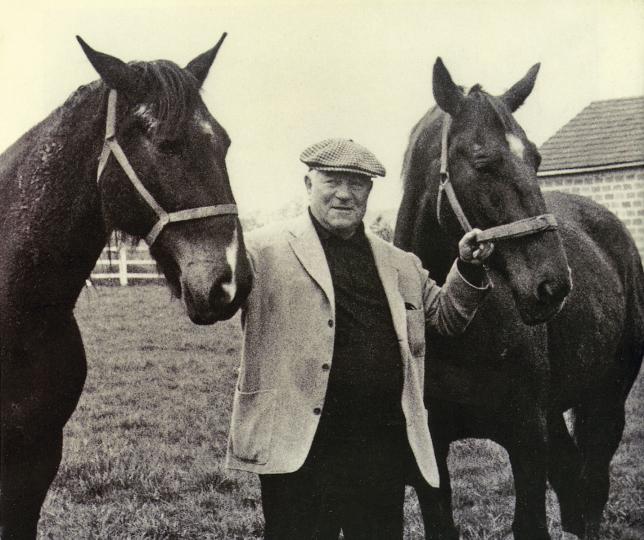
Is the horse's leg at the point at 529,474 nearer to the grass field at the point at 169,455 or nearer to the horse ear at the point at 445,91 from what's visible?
the grass field at the point at 169,455

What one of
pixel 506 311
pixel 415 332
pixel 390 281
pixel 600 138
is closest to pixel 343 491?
pixel 415 332

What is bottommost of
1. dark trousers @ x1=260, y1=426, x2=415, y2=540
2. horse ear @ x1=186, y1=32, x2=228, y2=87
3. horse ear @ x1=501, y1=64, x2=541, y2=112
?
dark trousers @ x1=260, y1=426, x2=415, y2=540

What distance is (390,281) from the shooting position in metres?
2.86

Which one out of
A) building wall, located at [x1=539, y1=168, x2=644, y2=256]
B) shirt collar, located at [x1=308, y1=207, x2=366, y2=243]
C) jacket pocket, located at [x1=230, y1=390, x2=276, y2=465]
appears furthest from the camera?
building wall, located at [x1=539, y1=168, x2=644, y2=256]

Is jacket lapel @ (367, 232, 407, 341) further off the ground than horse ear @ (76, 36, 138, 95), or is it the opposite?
horse ear @ (76, 36, 138, 95)

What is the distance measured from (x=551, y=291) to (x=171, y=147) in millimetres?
1699

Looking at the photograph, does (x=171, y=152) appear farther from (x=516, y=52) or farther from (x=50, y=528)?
(x=516, y=52)

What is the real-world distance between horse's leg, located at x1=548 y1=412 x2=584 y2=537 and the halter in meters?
3.20

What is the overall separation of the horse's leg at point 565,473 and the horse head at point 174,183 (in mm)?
3136

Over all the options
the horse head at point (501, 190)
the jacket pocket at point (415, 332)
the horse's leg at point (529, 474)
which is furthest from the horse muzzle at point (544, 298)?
the horse's leg at point (529, 474)

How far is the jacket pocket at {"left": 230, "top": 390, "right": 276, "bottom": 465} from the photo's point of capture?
262 centimetres

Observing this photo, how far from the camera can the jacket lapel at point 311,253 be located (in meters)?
Answer: 2.69

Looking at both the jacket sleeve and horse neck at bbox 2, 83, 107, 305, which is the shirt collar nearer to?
the jacket sleeve

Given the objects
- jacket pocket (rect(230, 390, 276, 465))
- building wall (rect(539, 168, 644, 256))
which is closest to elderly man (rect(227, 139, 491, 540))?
jacket pocket (rect(230, 390, 276, 465))
